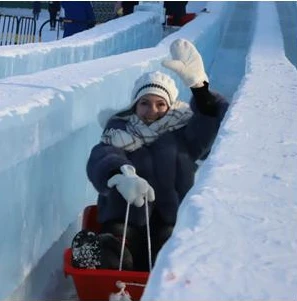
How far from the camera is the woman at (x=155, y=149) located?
2746 millimetres

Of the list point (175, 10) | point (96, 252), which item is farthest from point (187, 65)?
point (175, 10)

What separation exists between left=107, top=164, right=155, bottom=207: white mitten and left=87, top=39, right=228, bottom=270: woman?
86 millimetres

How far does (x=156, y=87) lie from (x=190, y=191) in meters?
1.10

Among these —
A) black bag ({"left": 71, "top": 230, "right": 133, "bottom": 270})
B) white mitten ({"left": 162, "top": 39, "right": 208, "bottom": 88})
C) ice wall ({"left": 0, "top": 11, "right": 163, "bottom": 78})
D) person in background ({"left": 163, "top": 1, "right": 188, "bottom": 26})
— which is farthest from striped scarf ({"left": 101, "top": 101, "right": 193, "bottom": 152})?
person in background ({"left": 163, "top": 1, "right": 188, "bottom": 26})

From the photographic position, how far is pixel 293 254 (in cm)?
149

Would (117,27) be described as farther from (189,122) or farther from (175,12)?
(189,122)

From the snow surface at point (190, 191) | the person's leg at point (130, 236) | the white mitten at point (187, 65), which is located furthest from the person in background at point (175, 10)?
the person's leg at point (130, 236)

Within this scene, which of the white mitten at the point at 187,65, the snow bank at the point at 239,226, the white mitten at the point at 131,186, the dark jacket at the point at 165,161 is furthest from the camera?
the white mitten at the point at 187,65

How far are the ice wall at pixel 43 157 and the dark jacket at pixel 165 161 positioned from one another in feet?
0.67

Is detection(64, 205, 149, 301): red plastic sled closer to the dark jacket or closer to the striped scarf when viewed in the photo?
the dark jacket

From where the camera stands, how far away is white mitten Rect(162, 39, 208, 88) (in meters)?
3.04

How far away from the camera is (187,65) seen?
10.1 ft

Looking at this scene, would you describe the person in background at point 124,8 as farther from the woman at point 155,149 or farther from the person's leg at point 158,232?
the person's leg at point 158,232

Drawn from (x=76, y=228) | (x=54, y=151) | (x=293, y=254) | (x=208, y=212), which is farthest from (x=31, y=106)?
(x=293, y=254)
